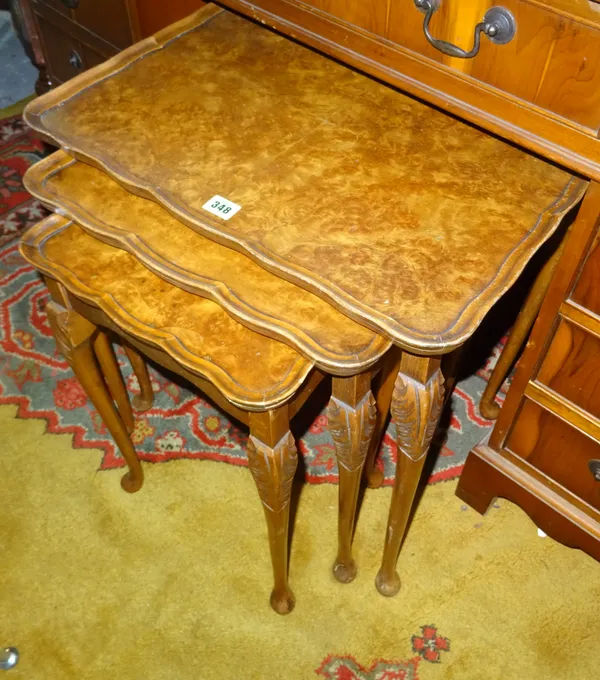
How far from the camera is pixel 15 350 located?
6.50ft

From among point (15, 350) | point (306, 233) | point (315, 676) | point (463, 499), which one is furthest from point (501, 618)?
point (15, 350)

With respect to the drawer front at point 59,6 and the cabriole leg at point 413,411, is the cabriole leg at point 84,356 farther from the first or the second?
the drawer front at point 59,6

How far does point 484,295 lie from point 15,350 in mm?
1384

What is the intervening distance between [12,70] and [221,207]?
6.80 feet

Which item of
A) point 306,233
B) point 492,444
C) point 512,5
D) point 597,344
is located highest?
point 512,5

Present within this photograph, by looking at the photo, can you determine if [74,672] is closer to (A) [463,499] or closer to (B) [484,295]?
(A) [463,499]

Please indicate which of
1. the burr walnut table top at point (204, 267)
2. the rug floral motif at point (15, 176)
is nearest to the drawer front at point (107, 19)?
the burr walnut table top at point (204, 267)

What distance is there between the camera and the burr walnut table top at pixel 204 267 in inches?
40.9

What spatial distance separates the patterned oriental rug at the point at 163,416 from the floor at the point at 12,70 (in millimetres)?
968

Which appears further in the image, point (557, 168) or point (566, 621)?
point (566, 621)

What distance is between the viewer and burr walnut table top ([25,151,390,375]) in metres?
1.04

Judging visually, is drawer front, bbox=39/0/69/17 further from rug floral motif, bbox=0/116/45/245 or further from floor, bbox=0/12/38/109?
floor, bbox=0/12/38/109

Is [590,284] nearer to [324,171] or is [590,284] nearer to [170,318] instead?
[324,171]

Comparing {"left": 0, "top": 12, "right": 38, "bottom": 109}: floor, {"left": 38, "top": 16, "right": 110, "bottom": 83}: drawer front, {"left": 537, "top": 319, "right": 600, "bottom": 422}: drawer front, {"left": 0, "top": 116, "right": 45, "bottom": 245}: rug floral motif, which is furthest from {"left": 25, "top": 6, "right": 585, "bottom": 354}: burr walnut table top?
{"left": 0, "top": 12, "right": 38, "bottom": 109}: floor
